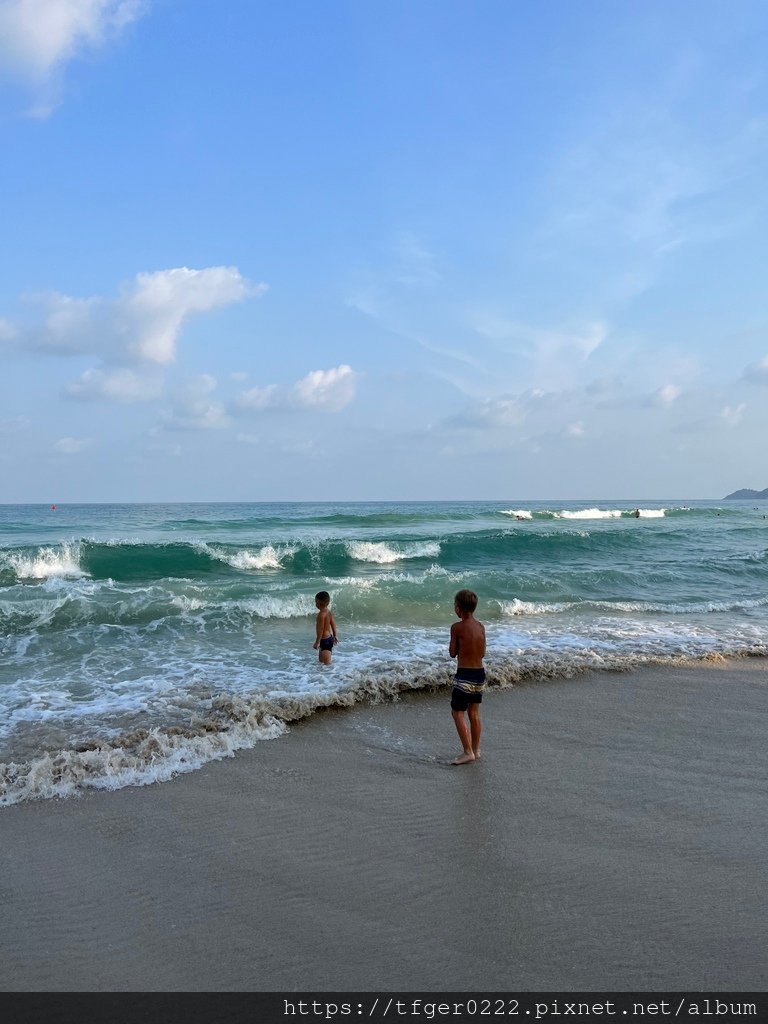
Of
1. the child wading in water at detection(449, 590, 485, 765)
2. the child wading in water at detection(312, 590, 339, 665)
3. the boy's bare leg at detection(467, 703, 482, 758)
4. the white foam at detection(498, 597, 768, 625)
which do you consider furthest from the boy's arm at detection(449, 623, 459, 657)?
the white foam at detection(498, 597, 768, 625)

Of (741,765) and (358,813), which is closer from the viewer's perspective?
(358,813)

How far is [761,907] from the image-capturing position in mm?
3264

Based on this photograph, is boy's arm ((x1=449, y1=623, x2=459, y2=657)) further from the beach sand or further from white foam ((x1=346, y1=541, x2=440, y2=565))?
white foam ((x1=346, y1=541, x2=440, y2=565))

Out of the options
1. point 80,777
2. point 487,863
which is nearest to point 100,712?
point 80,777

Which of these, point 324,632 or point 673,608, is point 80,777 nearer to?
point 324,632

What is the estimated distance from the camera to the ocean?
237 inches

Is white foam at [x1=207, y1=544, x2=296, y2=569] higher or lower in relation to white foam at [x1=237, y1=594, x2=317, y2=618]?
higher

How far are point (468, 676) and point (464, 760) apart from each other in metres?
0.70

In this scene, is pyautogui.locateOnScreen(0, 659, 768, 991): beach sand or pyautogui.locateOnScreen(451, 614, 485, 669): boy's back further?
pyautogui.locateOnScreen(451, 614, 485, 669): boy's back

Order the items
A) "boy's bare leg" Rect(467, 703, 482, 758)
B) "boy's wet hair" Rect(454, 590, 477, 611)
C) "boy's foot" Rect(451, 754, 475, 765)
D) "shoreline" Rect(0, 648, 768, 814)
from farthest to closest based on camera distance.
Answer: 1. "boy's wet hair" Rect(454, 590, 477, 611)
2. "boy's bare leg" Rect(467, 703, 482, 758)
3. "boy's foot" Rect(451, 754, 475, 765)
4. "shoreline" Rect(0, 648, 768, 814)

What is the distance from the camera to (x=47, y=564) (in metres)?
18.8

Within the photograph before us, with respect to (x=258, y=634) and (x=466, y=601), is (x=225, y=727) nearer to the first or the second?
(x=466, y=601)
